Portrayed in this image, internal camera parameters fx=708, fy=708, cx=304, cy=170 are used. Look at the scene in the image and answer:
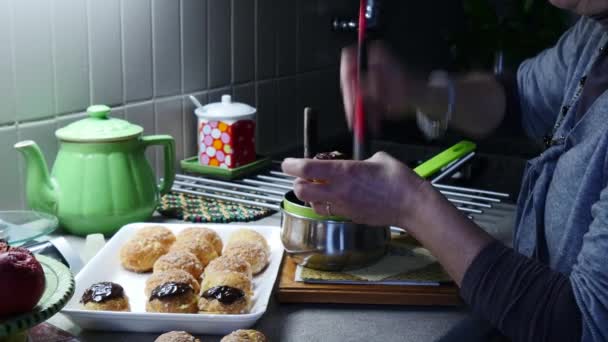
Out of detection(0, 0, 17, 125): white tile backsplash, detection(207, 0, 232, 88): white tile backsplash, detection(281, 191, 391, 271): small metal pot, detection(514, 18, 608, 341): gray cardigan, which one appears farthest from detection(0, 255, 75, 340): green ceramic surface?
detection(207, 0, 232, 88): white tile backsplash

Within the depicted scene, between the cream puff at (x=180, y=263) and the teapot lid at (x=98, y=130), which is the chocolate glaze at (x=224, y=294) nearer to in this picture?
the cream puff at (x=180, y=263)

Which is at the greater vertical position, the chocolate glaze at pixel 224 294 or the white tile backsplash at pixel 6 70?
the white tile backsplash at pixel 6 70

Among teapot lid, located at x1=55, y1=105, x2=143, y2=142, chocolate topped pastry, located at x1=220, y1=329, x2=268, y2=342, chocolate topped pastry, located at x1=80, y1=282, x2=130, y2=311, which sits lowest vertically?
chocolate topped pastry, located at x1=220, y1=329, x2=268, y2=342

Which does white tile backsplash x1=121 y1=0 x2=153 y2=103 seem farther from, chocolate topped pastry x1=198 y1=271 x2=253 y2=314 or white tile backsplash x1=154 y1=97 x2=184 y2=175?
chocolate topped pastry x1=198 y1=271 x2=253 y2=314

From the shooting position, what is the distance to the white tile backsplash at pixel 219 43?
67.1 inches

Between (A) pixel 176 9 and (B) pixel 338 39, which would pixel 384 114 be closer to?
(A) pixel 176 9

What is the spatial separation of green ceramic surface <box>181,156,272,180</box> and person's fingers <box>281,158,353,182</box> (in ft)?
2.20

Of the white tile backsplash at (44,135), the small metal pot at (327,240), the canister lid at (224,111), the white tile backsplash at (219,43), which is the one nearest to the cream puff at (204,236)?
the small metal pot at (327,240)

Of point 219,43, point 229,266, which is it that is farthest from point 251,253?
point 219,43

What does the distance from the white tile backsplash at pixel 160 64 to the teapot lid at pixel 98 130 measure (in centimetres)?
10

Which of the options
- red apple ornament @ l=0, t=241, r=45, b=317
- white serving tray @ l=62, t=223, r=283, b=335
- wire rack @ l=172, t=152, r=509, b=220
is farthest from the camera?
wire rack @ l=172, t=152, r=509, b=220

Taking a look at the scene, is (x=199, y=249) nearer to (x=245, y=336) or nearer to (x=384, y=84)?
(x=245, y=336)

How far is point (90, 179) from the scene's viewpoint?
120cm

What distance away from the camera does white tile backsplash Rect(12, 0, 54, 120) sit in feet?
4.00
